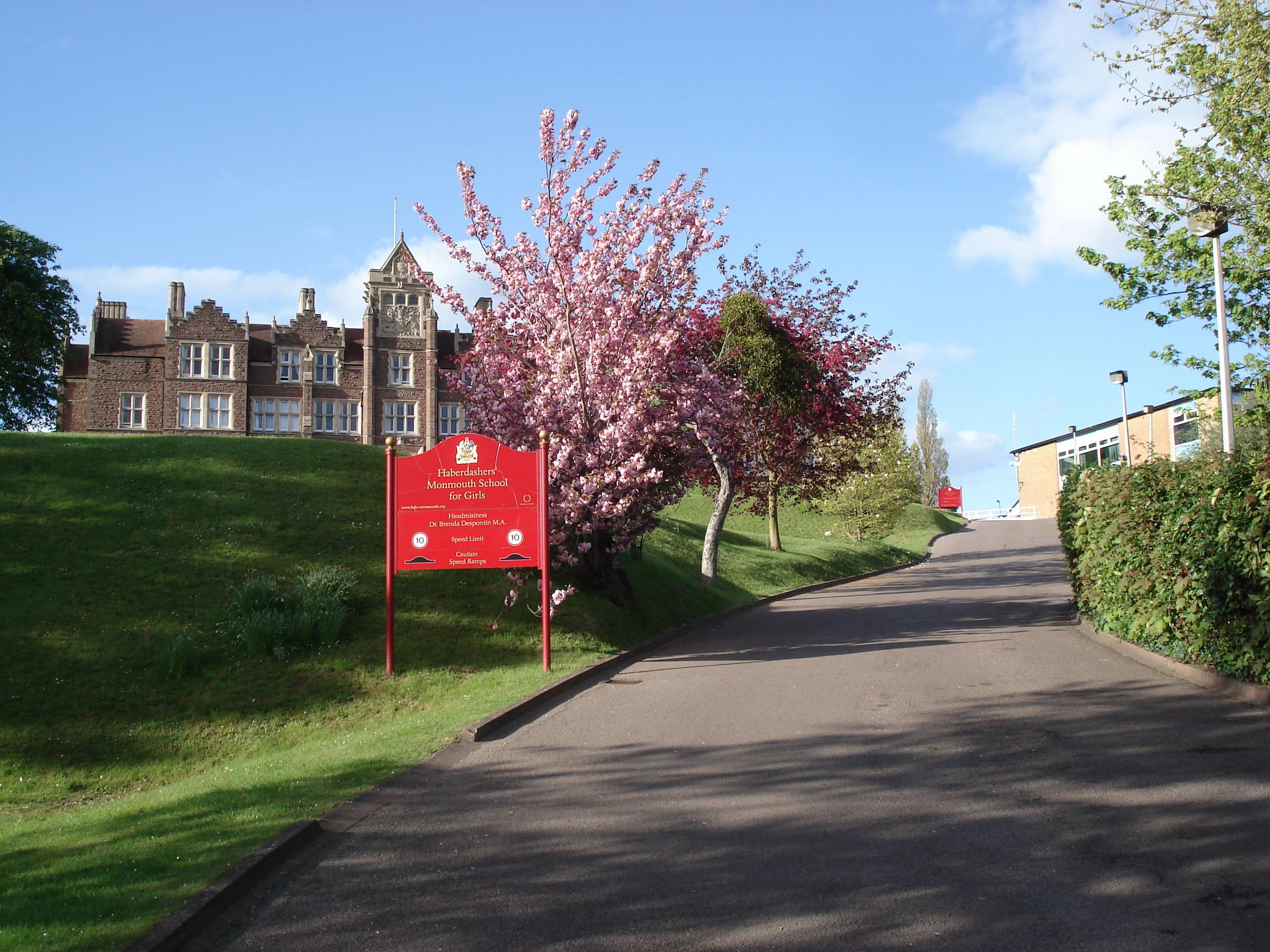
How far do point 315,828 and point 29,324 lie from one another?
43.3 metres

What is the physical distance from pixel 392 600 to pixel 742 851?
30.8 ft

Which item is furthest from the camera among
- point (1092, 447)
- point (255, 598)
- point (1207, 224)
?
point (1092, 447)

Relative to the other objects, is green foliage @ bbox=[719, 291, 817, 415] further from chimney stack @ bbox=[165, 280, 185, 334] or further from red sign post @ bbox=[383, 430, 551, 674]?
chimney stack @ bbox=[165, 280, 185, 334]

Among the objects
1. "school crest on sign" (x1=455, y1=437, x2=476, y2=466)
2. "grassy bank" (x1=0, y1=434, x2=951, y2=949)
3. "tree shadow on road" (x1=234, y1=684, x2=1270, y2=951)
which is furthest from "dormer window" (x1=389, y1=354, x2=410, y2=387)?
"tree shadow on road" (x1=234, y1=684, x2=1270, y2=951)

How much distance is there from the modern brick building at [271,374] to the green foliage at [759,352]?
106ft

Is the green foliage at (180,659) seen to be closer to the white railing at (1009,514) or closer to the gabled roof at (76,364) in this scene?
the gabled roof at (76,364)

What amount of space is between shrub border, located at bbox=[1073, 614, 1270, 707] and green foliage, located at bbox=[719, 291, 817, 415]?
10.0 metres

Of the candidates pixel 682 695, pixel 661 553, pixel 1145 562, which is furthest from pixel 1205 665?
pixel 661 553

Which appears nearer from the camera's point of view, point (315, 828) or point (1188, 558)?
point (315, 828)

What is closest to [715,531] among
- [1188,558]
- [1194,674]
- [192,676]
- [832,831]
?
[192,676]

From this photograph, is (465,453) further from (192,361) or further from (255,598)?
(192,361)

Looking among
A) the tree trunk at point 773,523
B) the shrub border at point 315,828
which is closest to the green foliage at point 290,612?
the shrub border at point 315,828

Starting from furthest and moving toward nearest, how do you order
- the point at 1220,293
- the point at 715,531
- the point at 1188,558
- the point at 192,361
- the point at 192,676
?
the point at 192,361 < the point at 715,531 < the point at 1220,293 < the point at 192,676 < the point at 1188,558

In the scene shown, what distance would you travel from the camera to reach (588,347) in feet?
55.0
